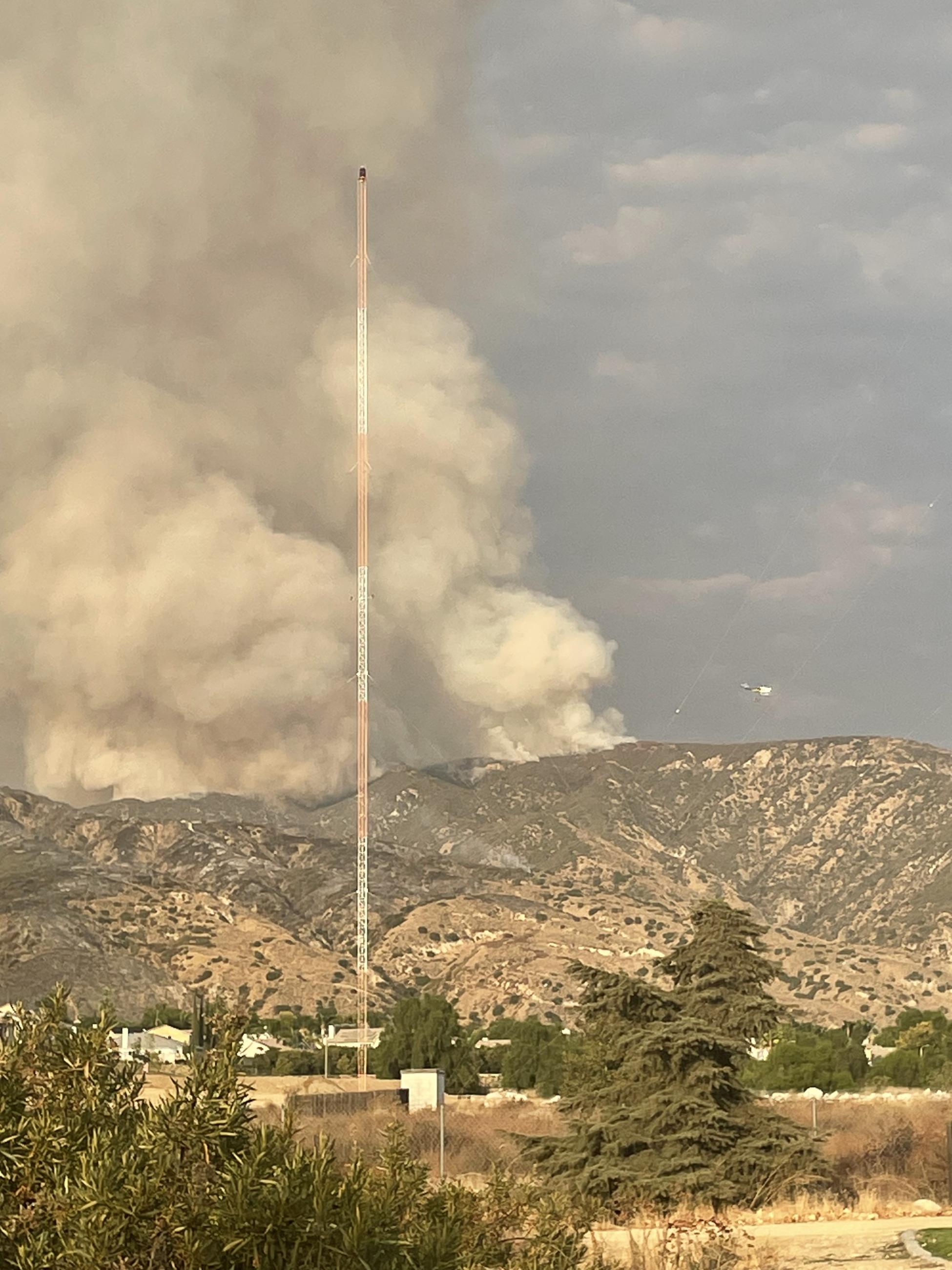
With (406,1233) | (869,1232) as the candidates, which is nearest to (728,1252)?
(869,1232)

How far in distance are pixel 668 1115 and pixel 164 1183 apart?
938 inches

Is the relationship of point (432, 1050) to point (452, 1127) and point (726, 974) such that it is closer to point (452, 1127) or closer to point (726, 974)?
point (452, 1127)

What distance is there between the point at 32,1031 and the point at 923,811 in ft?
551

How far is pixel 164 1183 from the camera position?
253 inches

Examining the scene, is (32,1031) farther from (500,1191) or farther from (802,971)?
(802,971)

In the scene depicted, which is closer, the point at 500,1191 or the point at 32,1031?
the point at 32,1031

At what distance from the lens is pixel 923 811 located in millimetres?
167375

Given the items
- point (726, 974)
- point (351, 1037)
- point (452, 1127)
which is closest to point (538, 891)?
point (351, 1037)

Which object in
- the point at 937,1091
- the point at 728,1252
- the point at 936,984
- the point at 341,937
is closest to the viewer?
the point at 728,1252

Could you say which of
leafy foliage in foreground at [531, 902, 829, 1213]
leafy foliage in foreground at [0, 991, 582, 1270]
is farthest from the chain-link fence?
leafy foliage in foreground at [0, 991, 582, 1270]

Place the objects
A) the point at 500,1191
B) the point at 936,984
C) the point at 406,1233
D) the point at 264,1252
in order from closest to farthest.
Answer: the point at 264,1252
the point at 406,1233
the point at 500,1191
the point at 936,984

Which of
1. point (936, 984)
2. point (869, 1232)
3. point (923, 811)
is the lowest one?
point (869, 1232)

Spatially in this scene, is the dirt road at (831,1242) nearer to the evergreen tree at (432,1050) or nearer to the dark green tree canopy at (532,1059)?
the dark green tree canopy at (532,1059)

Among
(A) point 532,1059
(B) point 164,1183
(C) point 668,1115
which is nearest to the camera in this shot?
(B) point 164,1183
